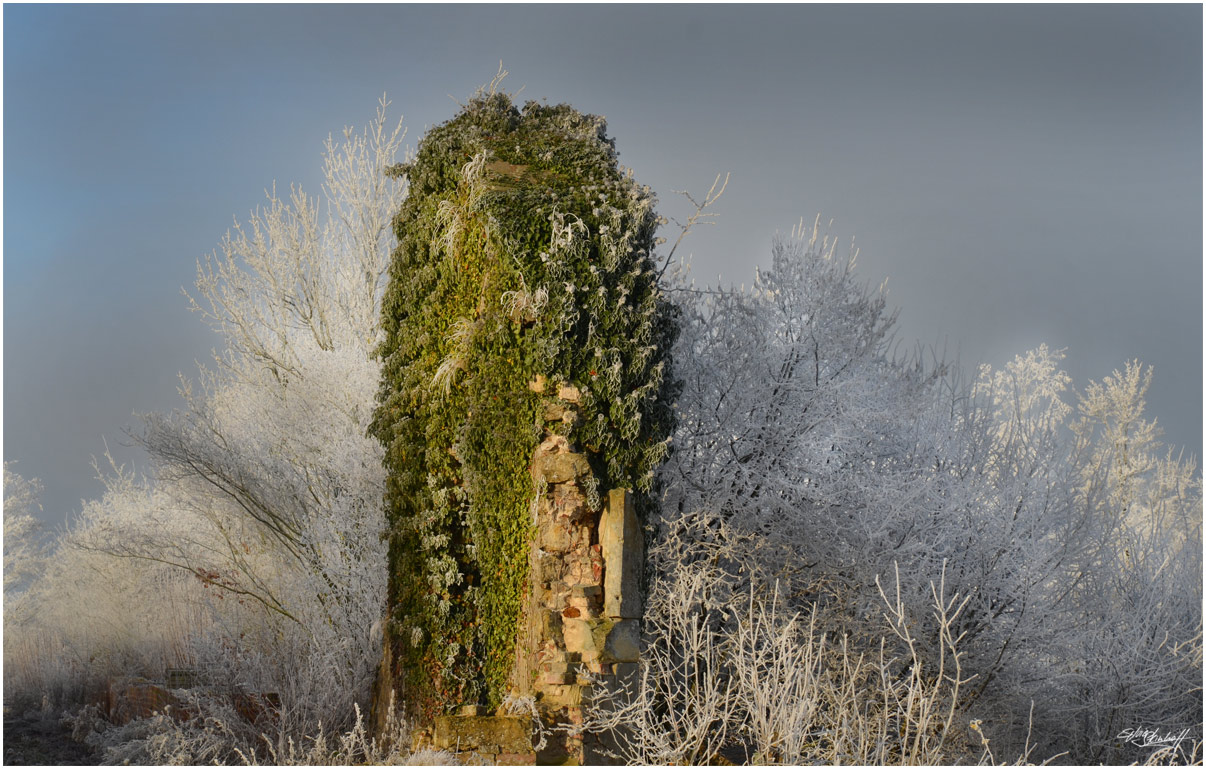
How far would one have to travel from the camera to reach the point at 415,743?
886cm

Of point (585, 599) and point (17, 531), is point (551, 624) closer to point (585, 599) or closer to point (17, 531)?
point (585, 599)

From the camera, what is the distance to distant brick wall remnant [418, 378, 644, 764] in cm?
788

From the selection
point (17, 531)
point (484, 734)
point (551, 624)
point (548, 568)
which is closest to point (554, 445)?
point (548, 568)

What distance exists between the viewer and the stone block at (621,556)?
824 centimetres

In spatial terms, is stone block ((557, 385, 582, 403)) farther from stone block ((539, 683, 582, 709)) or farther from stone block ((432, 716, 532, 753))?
stone block ((432, 716, 532, 753))

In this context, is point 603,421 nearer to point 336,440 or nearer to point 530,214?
point 530,214

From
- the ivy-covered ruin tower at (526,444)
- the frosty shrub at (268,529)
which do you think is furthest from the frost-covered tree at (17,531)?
the ivy-covered ruin tower at (526,444)

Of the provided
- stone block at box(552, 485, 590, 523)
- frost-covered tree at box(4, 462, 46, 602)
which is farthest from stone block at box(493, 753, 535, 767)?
frost-covered tree at box(4, 462, 46, 602)

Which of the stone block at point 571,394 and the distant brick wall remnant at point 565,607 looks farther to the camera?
the stone block at point 571,394

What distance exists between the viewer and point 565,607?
27.0ft

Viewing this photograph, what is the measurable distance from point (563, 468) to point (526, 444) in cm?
49

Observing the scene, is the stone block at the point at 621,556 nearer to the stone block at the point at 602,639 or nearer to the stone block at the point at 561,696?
the stone block at the point at 602,639

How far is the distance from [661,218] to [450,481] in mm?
3166

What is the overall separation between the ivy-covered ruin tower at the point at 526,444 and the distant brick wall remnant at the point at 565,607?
0.02 meters
